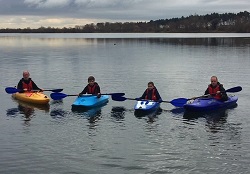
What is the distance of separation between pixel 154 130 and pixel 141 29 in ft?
531

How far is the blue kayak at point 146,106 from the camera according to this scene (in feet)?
50.4

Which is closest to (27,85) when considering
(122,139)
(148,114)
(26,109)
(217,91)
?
(26,109)

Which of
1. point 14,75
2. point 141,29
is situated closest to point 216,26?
point 141,29

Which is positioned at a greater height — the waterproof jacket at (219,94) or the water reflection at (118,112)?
the waterproof jacket at (219,94)

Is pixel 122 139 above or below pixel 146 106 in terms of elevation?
below

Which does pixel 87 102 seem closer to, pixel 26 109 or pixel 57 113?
pixel 57 113

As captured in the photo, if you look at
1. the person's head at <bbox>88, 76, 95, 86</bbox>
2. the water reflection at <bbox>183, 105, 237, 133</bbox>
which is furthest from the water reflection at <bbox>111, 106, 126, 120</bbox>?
the water reflection at <bbox>183, 105, 237, 133</bbox>

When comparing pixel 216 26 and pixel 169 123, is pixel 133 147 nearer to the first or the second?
pixel 169 123

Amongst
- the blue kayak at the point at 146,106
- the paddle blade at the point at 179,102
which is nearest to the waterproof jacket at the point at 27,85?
the blue kayak at the point at 146,106

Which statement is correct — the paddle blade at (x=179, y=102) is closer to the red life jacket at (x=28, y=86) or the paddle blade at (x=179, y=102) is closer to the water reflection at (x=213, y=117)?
the water reflection at (x=213, y=117)

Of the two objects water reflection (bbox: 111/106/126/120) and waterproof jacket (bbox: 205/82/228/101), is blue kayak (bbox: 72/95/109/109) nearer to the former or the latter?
water reflection (bbox: 111/106/126/120)

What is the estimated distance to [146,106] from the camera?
15469 mm

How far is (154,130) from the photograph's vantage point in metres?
13.1

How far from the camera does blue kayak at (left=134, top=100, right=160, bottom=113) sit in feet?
50.4
